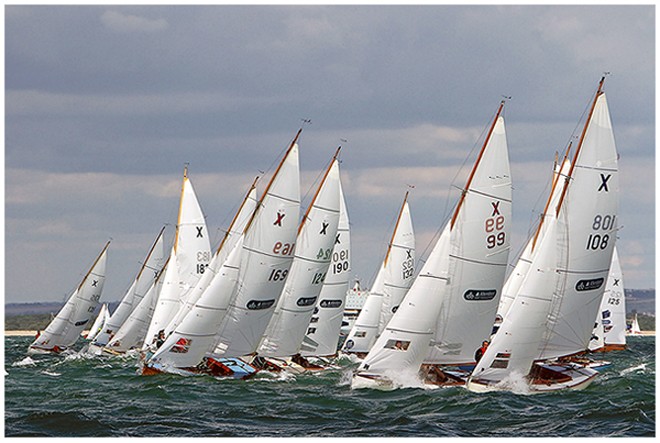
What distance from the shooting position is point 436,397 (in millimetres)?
34938

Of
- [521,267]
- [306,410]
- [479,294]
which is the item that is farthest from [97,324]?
[306,410]

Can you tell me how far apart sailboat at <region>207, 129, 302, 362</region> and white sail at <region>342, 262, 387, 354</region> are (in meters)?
18.1

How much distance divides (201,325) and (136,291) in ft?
82.7

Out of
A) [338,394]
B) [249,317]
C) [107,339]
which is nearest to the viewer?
[338,394]

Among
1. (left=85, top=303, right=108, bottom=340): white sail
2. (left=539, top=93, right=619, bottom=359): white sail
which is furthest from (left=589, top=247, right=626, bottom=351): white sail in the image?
(left=85, top=303, right=108, bottom=340): white sail

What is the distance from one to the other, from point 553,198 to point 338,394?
44.4 ft

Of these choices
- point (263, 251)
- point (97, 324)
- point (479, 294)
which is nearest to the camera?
point (479, 294)

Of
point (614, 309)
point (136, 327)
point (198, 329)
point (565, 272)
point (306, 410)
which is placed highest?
point (565, 272)

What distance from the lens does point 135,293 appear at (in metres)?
66.4

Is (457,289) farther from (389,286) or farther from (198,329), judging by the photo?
(389,286)

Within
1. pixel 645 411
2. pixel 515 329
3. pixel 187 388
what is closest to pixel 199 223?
pixel 187 388

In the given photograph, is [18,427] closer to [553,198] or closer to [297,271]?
[297,271]

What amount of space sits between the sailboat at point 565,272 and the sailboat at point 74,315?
38072 mm

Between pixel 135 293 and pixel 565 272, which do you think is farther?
pixel 135 293
